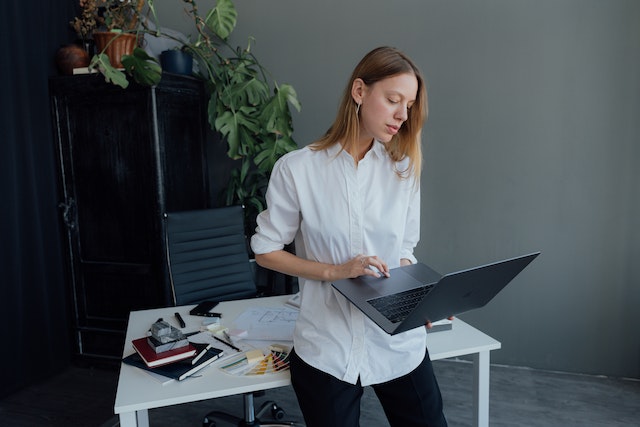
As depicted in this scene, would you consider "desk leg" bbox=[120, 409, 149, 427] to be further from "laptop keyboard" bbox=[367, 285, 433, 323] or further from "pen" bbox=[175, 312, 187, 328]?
"laptop keyboard" bbox=[367, 285, 433, 323]

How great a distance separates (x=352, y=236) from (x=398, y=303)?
0.22 metres

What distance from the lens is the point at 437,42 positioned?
304 centimetres

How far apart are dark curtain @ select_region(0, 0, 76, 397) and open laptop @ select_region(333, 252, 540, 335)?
7.96ft

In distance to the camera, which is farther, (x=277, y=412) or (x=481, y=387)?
(x=277, y=412)

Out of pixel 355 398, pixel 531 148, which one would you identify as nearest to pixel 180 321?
pixel 355 398

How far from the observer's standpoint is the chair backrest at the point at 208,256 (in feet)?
7.98

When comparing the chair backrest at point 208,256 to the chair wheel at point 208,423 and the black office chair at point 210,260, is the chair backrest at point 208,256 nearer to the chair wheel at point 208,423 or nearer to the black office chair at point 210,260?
the black office chair at point 210,260

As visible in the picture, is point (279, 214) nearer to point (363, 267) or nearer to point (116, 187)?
point (363, 267)

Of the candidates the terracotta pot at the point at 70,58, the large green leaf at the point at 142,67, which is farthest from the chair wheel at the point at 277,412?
the terracotta pot at the point at 70,58

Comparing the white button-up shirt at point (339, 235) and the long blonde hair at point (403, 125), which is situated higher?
the long blonde hair at point (403, 125)

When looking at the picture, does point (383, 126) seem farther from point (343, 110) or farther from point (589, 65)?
point (589, 65)

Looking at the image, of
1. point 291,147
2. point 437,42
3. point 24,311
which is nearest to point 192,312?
point 291,147

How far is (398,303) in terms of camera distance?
4.47 feet

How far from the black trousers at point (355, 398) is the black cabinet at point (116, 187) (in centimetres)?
186
